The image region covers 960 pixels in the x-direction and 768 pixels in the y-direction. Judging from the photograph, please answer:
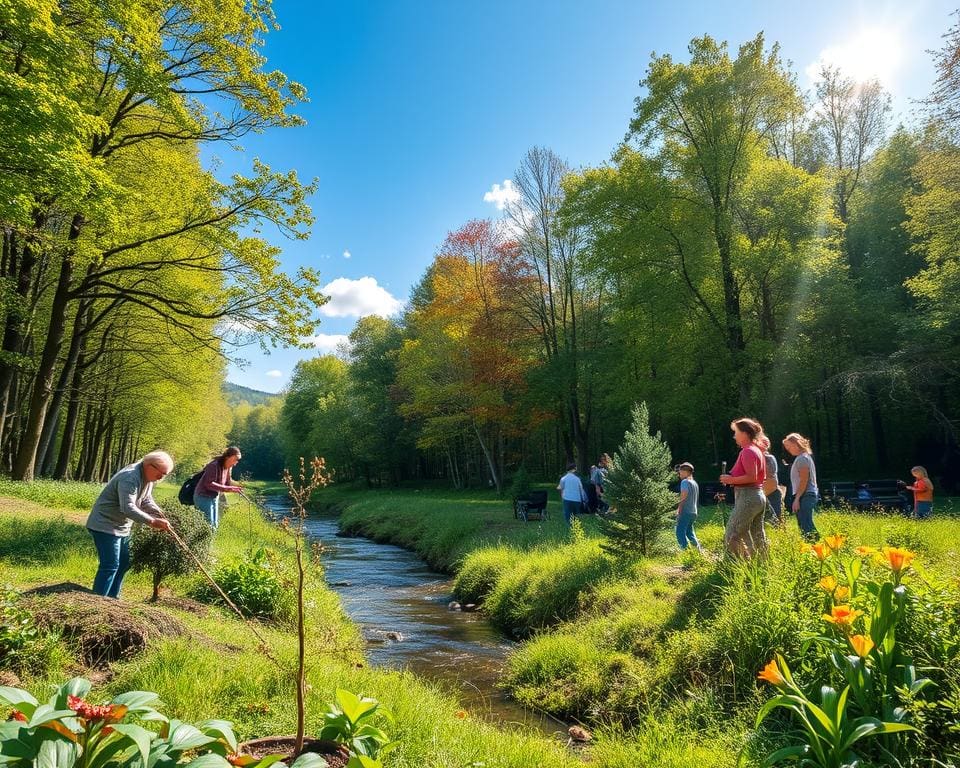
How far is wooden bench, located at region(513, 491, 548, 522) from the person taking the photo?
1795 centimetres

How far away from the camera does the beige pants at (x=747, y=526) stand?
6590 mm

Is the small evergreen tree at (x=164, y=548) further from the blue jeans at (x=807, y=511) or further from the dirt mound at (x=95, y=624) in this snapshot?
the blue jeans at (x=807, y=511)

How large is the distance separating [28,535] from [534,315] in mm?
25232

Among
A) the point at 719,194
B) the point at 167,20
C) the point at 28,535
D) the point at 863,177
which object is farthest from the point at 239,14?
the point at 863,177

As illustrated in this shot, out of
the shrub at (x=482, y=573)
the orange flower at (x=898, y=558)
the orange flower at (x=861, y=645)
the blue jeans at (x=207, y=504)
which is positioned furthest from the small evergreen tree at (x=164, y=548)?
the orange flower at (x=898, y=558)

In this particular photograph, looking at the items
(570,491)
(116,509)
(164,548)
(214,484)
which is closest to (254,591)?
(164,548)

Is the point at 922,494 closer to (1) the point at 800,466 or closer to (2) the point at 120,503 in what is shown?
(1) the point at 800,466

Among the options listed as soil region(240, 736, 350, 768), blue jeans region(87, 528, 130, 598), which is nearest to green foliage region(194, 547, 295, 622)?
blue jeans region(87, 528, 130, 598)

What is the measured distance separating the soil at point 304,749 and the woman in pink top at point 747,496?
4.98 m

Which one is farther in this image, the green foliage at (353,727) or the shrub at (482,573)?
the shrub at (482,573)

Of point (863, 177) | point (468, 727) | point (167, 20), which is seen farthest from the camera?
point (863, 177)

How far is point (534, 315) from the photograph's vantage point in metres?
30.9

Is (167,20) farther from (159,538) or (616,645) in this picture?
(616,645)

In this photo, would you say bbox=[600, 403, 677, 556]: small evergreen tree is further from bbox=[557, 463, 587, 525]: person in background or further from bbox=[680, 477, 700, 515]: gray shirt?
bbox=[557, 463, 587, 525]: person in background
